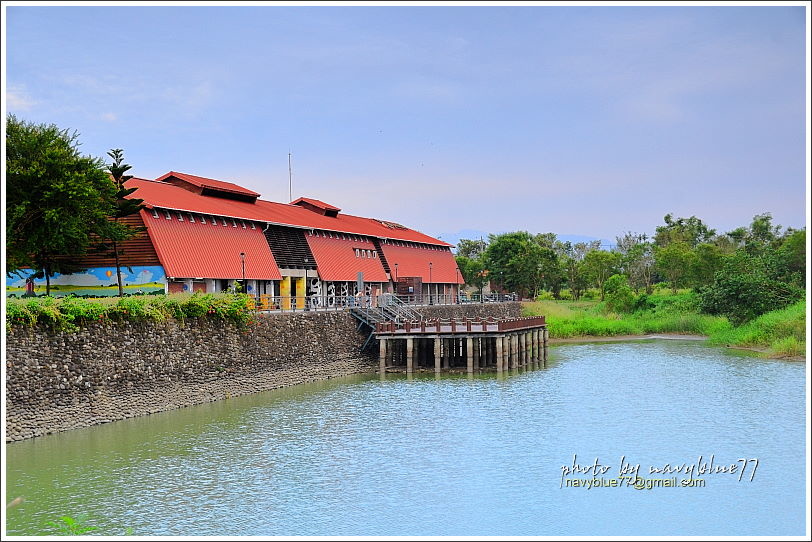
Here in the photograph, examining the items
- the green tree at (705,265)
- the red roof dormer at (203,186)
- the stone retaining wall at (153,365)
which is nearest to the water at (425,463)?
the stone retaining wall at (153,365)

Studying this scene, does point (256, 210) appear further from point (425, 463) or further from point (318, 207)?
point (425, 463)

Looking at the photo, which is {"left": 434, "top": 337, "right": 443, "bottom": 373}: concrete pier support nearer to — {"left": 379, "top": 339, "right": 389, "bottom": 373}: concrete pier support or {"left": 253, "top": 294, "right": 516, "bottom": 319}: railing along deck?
{"left": 379, "top": 339, "right": 389, "bottom": 373}: concrete pier support

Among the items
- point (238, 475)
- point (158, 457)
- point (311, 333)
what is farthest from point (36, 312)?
point (311, 333)

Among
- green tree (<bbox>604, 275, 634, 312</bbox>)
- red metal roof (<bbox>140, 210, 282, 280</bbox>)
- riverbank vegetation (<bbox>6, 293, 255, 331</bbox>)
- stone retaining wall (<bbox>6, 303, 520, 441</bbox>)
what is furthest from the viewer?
green tree (<bbox>604, 275, 634, 312</bbox>)

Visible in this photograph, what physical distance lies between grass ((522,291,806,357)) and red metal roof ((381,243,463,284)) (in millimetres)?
6699

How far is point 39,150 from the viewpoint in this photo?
97.5 ft

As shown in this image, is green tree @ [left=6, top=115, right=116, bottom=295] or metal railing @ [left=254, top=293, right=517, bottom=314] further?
metal railing @ [left=254, top=293, right=517, bottom=314]

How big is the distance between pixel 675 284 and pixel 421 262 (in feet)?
92.8

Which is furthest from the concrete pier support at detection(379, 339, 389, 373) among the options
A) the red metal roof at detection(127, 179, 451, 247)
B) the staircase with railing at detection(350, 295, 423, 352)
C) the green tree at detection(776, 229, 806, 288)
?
the green tree at detection(776, 229, 806, 288)

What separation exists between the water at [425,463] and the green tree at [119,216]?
844 cm

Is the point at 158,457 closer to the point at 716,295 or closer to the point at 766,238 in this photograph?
the point at 716,295

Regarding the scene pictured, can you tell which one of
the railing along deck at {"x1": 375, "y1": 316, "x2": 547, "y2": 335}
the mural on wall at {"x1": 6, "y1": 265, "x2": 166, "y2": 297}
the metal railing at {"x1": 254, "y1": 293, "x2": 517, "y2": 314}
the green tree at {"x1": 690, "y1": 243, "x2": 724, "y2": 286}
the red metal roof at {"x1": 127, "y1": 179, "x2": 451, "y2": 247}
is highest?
the red metal roof at {"x1": 127, "y1": 179, "x2": 451, "y2": 247}

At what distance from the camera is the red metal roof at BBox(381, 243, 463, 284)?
181 ft

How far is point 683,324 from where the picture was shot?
55281mm
